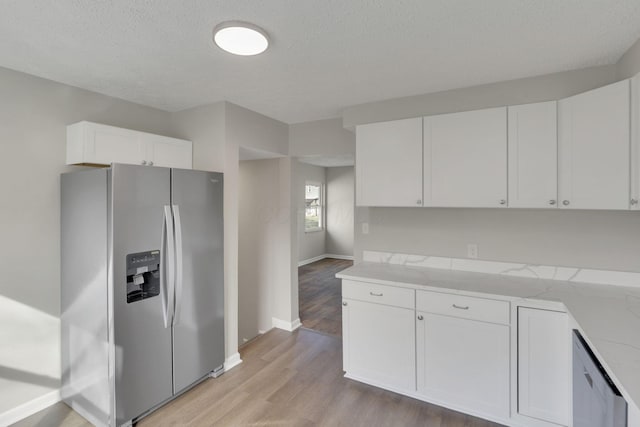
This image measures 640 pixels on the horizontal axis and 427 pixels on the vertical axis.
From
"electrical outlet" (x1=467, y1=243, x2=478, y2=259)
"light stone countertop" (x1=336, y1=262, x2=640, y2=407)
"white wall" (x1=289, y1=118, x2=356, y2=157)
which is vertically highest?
"white wall" (x1=289, y1=118, x2=356, y2=157)

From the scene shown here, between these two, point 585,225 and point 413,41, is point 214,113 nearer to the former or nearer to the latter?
point 413,41

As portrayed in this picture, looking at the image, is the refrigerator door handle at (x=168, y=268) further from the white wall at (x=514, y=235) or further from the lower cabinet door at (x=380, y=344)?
the white wall at (x=514, y=235)

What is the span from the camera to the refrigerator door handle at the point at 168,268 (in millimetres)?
2275

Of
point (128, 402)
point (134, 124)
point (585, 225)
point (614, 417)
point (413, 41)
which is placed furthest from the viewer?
point (134, 124)

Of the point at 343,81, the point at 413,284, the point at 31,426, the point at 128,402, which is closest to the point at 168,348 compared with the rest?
the point at 128,402

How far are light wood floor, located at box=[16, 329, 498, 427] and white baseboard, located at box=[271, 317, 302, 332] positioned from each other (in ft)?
2.38

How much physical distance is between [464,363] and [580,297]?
846mm

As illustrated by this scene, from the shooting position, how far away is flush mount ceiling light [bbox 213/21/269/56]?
1.61 meters

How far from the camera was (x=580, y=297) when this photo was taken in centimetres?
193

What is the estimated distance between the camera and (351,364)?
8.52ft

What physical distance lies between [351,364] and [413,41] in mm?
2445

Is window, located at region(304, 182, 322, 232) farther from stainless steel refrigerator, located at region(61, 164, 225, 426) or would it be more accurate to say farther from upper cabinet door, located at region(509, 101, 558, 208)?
upper cabinet door, located at region(509, 101, 558, 208)

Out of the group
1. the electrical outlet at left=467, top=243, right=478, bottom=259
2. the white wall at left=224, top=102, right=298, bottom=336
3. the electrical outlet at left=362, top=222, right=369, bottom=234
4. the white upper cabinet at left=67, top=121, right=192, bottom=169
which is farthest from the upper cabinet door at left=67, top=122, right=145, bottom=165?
the electrical outlet at left=467, top=243, right=478, bottom=259

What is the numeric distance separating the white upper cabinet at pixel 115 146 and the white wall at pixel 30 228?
6.9 inches
